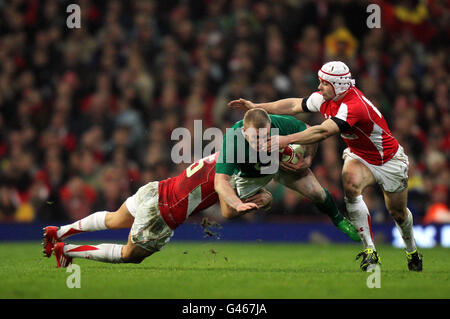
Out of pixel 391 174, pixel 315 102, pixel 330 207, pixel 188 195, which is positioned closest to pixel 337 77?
pixel 315 102

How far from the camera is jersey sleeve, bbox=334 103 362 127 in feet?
25.3

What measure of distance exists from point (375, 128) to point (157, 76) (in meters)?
7.80

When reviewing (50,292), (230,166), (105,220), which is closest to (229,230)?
(105,220)

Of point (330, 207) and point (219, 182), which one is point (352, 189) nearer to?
point (330, 207)

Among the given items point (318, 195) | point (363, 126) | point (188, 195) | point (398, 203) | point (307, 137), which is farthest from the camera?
point (318, 195)

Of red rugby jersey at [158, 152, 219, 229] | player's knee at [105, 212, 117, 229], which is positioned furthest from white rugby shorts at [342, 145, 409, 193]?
player's knee at [105, 212, 117, 229]

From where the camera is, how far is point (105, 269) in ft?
26.2

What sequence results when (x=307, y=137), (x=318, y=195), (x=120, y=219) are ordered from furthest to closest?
(x=318, y=195) → (x=120, y=219) → (x=307, y=137)

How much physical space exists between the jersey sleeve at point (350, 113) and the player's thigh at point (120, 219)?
2420mm

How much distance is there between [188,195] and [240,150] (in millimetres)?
788

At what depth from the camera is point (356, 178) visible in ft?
26.6

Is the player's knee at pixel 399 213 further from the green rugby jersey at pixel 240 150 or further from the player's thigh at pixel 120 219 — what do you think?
the player's thigh at pixel 120 219

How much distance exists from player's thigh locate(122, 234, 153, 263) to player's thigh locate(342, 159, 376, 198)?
2.25 m

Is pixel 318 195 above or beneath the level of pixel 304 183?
beneath
